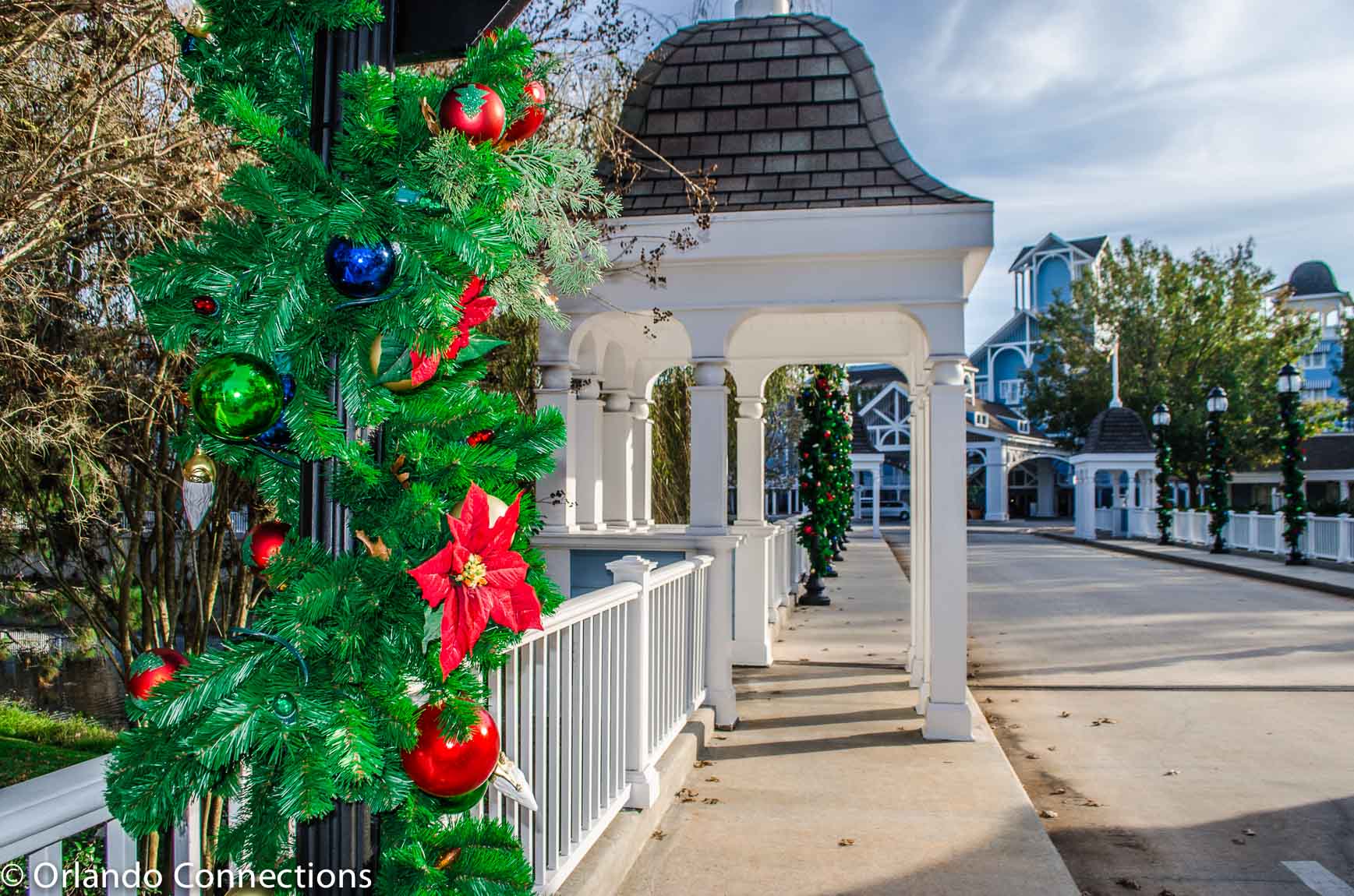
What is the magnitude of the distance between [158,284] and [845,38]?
22.2 ft

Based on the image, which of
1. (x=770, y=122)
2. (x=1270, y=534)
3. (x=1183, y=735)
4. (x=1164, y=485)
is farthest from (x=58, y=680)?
(x=1164, y=485)

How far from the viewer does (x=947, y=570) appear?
636 cm

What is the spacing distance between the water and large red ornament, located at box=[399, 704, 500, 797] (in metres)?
9.74

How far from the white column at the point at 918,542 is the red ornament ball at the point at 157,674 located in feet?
20.8

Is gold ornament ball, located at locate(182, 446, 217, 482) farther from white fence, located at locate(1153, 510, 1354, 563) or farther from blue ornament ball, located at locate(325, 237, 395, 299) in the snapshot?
white fence, located at locate(1153, 510, 1354, 563)

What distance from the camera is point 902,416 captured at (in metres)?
52.5

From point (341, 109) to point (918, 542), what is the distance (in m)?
7.08

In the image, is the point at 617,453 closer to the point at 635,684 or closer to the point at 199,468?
the point at 635,684

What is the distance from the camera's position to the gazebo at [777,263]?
6340 millimetres

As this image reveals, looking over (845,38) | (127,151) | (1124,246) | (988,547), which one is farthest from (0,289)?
(1124,246)

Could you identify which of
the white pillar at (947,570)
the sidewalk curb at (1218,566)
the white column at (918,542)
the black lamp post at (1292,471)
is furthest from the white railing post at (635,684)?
the black lamp post at (1292,471)

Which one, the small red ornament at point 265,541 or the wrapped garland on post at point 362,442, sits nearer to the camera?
the wrapped garland on post at point 362,442

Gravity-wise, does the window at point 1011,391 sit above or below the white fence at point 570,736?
above

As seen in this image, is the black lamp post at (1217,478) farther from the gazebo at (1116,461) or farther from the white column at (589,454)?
the white column at (589,454)
